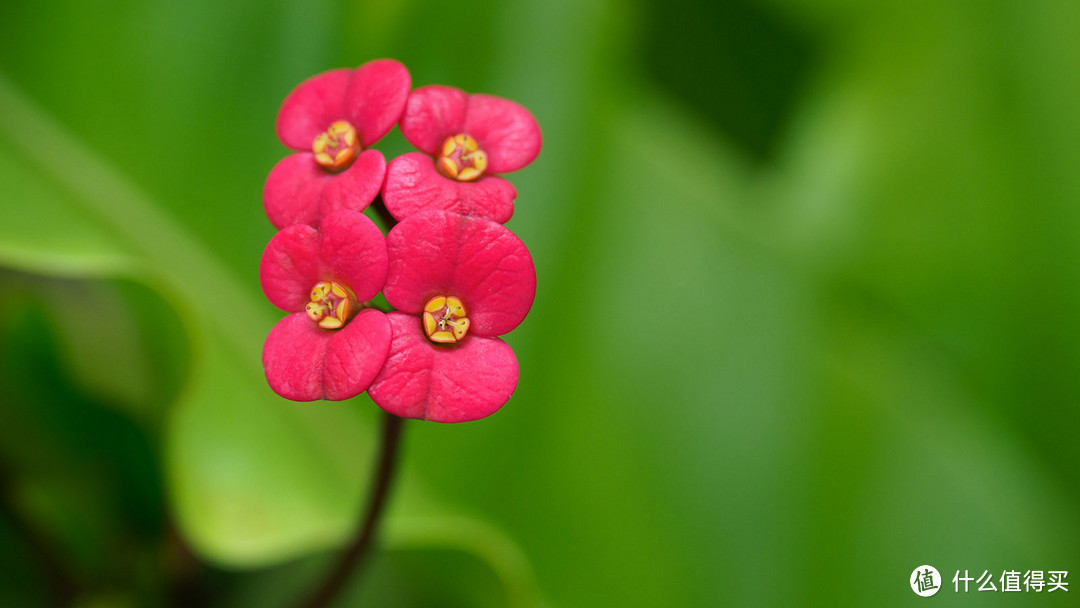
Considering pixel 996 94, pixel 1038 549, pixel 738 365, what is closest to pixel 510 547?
pixel 738 365

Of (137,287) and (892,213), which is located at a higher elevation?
(892,213)

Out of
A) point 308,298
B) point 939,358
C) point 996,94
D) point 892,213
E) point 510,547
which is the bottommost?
point 510,547

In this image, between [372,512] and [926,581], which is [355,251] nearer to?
[372,512]

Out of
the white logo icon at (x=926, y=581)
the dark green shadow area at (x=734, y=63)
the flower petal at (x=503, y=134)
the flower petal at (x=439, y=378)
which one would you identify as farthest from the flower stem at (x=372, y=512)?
the dark green shadow area at (x=734, y=63)

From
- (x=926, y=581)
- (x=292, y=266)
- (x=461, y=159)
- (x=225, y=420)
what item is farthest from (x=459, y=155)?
(x=926, y=581)

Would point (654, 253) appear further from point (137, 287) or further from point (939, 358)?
point (137, 287)

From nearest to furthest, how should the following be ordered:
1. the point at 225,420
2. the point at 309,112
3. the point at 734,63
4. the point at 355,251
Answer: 1. the point at 355,251
2. the point at 309,112
3. the point at 225,420
4. the point at 734,63

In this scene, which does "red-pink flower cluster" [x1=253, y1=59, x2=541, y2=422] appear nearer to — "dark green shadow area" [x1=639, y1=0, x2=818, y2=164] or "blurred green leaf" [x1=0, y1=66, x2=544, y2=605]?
"blurred green leaf" [x1=0, y1=66, x2=544, y2=605]
